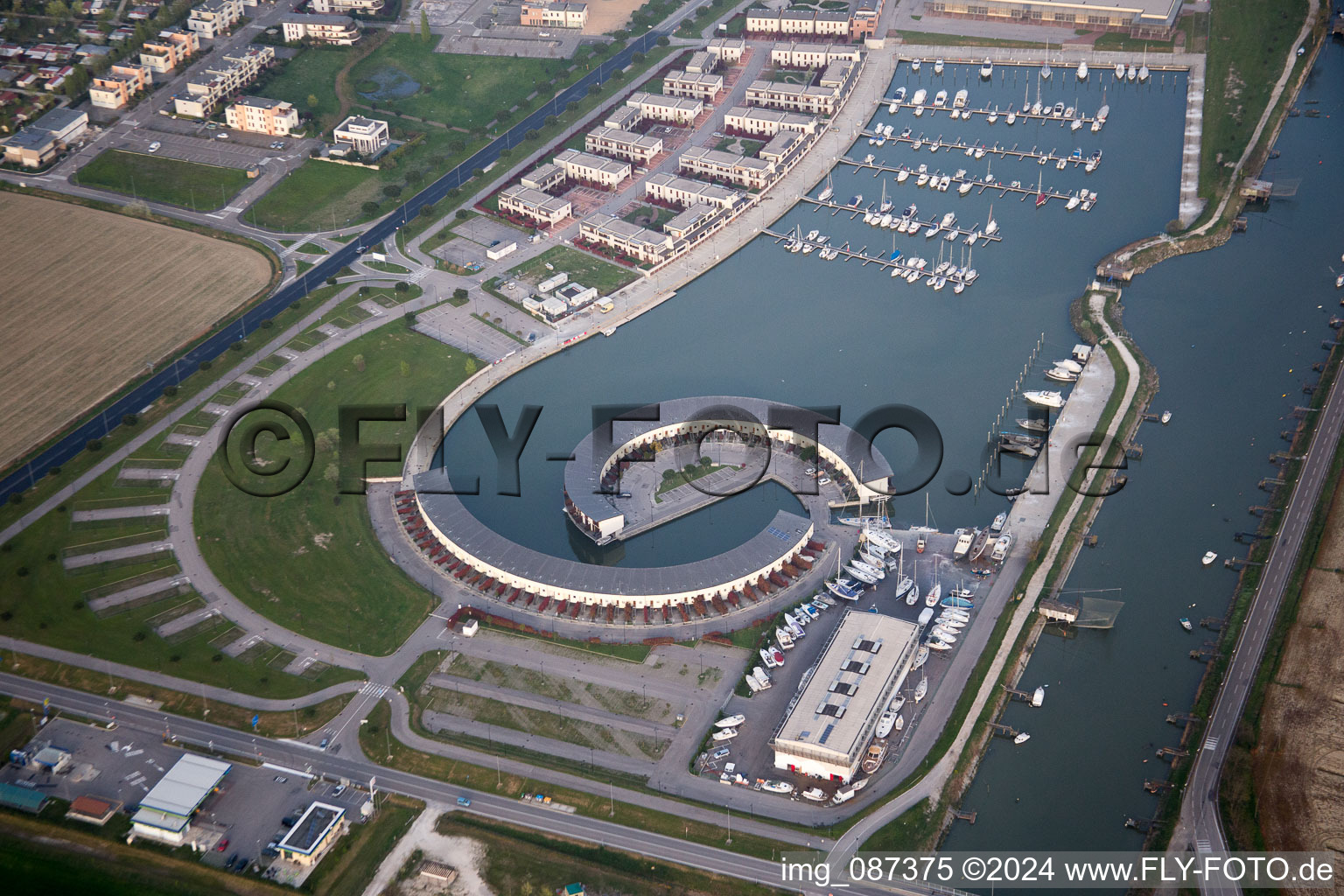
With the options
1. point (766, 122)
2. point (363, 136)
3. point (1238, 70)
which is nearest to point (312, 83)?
point (363, 136)

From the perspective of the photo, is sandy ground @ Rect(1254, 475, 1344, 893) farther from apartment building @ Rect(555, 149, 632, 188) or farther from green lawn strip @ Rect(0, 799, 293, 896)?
apartment building @ Rect(555, 149, 632, 188)

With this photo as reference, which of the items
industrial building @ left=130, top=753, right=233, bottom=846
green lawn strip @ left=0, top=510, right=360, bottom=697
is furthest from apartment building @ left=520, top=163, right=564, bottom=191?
industrial building @ left=130, top=753, right=233, bottom=846

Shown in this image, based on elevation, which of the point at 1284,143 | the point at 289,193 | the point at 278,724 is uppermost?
the point at 1284,143

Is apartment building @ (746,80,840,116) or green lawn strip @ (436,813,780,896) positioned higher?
apartment building @ (746,80,840,116)

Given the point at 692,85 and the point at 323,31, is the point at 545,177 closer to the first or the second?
the point at 692,85

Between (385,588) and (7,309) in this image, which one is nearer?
(385,588)

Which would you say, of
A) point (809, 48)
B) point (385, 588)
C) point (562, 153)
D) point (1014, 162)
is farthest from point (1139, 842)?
point (809, 48)

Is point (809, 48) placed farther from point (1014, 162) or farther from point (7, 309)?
point (7, 309)
